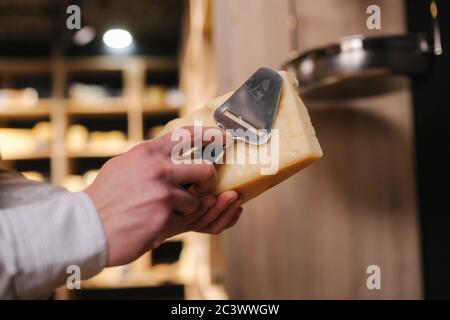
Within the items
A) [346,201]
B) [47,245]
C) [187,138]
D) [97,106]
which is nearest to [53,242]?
[47,245]

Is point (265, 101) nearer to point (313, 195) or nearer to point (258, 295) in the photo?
point (313, 195)

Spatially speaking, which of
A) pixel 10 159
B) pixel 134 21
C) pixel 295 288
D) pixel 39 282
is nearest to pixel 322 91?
pixel 295 288

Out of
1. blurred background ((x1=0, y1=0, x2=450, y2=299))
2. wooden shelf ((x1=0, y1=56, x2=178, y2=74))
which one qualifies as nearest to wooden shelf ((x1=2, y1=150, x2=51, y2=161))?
wooden shelf ((x1=0, y1=56, x2=178, y2=74))

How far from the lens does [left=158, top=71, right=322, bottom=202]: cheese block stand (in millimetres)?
737

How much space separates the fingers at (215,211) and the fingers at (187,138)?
111 millimetres

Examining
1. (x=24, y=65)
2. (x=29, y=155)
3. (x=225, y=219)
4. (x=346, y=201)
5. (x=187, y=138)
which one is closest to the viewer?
(x=187, y=138)

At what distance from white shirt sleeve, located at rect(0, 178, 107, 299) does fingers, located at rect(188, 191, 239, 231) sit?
22 cm

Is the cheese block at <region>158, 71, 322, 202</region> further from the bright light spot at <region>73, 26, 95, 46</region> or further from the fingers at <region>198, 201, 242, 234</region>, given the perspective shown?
the bright light spot at <region>73, 26, 95, 46</region>

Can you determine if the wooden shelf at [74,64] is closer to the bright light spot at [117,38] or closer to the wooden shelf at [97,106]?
the bright light spot at [117,38]

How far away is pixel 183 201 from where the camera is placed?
0.70m

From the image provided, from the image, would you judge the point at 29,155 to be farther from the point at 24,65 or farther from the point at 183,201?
the point at 183,201

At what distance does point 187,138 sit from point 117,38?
11.1 feet

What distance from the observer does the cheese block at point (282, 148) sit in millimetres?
737

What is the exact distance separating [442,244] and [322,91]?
513 mm
